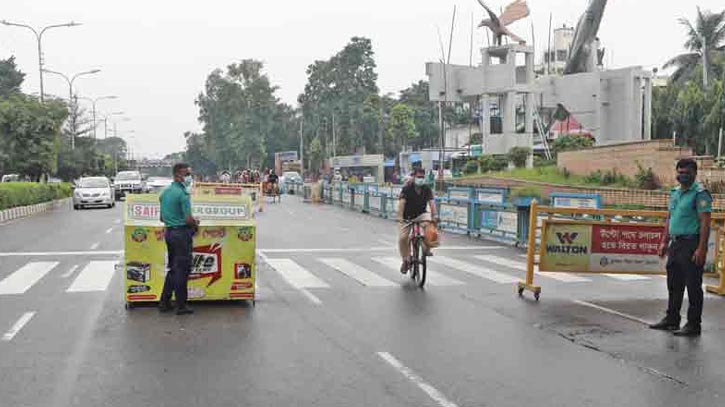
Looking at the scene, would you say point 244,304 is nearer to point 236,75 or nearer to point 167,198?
point 167,198

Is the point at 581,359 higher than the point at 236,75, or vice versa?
the point at 236,75

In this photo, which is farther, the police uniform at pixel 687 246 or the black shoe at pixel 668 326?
the black shoe at pixel 668 326

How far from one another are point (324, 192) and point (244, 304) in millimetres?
33954

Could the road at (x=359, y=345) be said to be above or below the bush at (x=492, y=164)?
below

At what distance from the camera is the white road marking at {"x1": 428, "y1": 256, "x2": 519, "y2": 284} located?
13.4 meters

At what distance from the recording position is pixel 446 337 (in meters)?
8.68

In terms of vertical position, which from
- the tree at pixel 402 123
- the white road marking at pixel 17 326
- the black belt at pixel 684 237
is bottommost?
the white road marking at pixel 17 326

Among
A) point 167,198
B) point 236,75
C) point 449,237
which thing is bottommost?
point 449,237

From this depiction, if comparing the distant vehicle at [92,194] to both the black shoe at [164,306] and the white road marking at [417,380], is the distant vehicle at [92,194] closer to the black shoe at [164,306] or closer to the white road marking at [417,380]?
the black shoe at [164,306]

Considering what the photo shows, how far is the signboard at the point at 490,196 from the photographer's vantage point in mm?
20766

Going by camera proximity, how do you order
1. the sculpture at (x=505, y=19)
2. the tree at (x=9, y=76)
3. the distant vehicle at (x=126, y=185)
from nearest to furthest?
the distant vehicle at (x=126, y=185), the sculpture at (x=505, y=19), the tree at (x=9, y=76)

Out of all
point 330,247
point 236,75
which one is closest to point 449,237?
point 330,247

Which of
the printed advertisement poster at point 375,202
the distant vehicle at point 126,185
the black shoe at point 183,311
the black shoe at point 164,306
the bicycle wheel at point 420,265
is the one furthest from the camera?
the distant vehicle at point 126,185

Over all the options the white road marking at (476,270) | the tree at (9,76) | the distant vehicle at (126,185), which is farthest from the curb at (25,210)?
the tree at (9,76)
